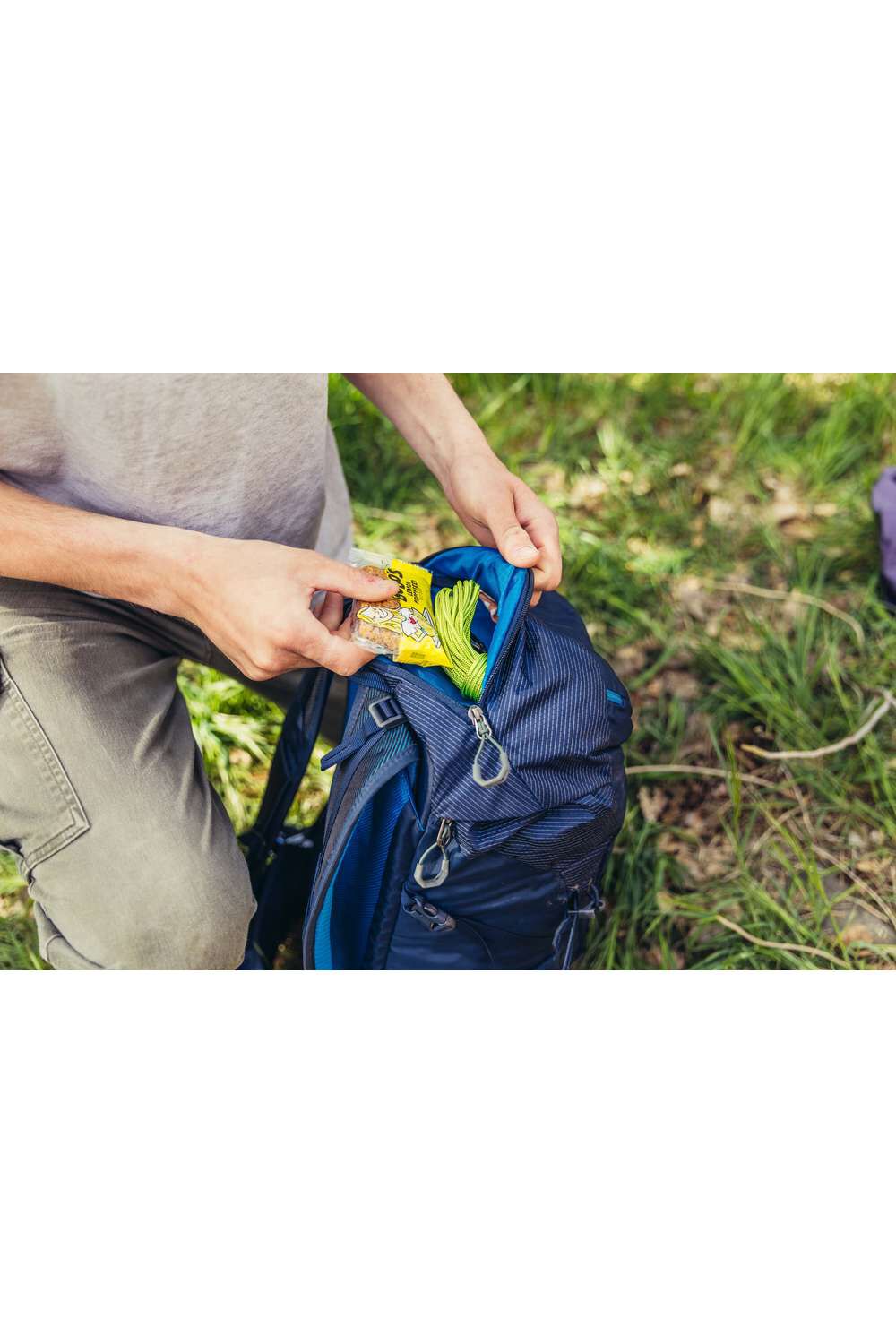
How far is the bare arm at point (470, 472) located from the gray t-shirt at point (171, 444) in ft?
0.50

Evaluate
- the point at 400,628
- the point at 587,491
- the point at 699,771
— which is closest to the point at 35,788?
the point at 400,628

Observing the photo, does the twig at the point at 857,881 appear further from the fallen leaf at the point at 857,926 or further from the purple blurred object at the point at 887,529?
the purple blurred object at the point at 887,529

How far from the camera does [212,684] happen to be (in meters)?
2.43

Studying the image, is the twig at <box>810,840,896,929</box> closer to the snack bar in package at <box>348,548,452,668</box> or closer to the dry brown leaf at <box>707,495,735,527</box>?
the dry brown leaf at <box>707,495,735,527</box>

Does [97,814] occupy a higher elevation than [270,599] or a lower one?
lower

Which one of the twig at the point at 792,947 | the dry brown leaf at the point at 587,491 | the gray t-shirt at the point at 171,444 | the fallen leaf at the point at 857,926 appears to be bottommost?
the twig at the point at 792,947

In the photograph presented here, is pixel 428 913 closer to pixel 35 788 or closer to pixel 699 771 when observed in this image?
pixel 35 788

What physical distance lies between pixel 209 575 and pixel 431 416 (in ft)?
1.73

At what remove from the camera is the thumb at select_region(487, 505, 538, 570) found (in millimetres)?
1483

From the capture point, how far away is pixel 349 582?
4.60ft

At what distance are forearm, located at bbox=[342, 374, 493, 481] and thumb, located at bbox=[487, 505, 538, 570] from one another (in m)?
0.14

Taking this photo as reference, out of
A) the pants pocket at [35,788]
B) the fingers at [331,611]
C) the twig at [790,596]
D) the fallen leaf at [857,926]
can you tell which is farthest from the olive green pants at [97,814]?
the twig at [790,596]

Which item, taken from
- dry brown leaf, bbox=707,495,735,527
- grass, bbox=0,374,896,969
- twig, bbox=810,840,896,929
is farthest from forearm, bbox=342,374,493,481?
dry brown leaf, bbox=707,495,735,527

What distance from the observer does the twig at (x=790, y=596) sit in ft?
8.27
